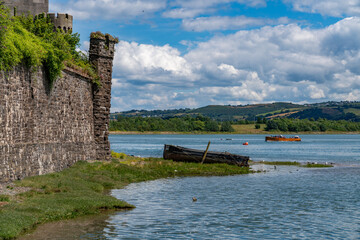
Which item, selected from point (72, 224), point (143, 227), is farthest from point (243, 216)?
point (72, 224)

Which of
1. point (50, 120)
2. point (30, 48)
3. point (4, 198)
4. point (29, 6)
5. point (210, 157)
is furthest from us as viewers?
point (210, 157)

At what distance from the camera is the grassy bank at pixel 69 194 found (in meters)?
16.0

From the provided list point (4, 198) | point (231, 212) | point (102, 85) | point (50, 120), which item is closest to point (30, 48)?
point (50, 120)

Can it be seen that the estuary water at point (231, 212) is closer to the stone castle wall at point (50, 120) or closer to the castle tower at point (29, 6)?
the stone castle wall at point (50, 120)

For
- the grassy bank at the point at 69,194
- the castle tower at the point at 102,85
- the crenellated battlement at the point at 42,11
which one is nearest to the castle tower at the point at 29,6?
the crenellated battlement at the point at 42,11

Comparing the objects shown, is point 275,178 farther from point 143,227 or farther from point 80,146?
point 143,227

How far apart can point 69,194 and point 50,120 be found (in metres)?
8.14

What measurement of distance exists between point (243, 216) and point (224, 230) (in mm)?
3165

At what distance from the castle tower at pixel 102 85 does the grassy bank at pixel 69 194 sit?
3.40 m

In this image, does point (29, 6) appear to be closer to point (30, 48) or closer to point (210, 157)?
point (30, 48)

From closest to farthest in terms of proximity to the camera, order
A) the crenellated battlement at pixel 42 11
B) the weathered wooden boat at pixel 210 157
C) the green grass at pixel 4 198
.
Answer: the green grass at pixel 4 198 < the crenellated battlement at pixel 42 11 < the weathered wooden boat at pixel 210 157

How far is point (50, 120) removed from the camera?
27.9 m

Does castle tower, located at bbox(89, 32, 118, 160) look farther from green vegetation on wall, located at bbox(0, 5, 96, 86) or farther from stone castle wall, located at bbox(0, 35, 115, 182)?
green vegetation on wall, located at bbox(0, 5, 96, 86)

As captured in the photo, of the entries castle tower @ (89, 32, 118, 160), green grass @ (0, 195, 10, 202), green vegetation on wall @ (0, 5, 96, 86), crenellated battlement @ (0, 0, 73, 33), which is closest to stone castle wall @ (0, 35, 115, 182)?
castle tower @ (89, 32, 118, 160)
